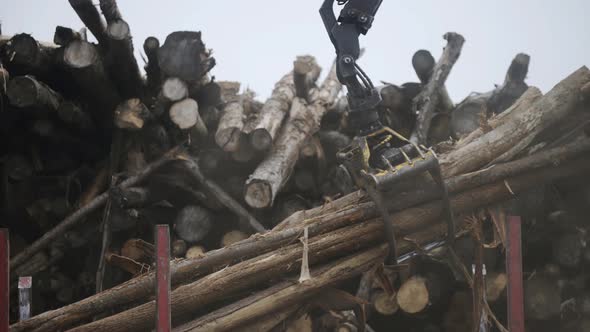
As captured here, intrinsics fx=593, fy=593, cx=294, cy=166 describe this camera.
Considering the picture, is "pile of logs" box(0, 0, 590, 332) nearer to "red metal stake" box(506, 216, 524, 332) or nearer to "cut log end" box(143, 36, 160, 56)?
"cut log end" box(143, 36, 160, 56)

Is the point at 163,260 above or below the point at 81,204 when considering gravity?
below

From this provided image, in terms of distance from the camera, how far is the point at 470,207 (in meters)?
3.87

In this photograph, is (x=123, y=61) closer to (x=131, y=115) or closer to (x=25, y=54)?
(x=131, y=115)

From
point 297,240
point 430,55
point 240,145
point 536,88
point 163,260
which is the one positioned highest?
point 430,55

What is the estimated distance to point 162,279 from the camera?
2705mm

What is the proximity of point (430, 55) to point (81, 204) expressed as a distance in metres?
3.63

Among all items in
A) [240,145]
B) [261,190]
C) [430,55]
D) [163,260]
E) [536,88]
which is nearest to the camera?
[163,260]

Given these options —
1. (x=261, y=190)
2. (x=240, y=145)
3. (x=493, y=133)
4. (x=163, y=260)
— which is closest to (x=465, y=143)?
(x=493, y=133)

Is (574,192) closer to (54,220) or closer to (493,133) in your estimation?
(493,133)

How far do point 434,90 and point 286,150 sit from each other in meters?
1.58

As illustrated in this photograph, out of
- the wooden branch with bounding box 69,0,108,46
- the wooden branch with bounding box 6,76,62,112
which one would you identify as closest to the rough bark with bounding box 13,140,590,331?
the wooden branch with bounding box 6,76,62,112

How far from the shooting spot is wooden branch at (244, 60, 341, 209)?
185 inches

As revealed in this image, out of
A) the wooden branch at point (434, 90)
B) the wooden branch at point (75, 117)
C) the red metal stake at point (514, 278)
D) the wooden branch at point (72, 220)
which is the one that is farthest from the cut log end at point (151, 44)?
the red metal stake at point (514, 278)

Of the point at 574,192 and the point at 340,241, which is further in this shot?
the point at 574,192
